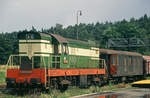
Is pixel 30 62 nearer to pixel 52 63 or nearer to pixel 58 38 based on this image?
pixel 52 63

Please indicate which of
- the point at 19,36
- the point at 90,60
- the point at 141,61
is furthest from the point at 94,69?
the point at 141,61

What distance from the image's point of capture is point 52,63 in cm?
1727

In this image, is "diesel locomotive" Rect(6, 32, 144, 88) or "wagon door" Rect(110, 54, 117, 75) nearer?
"diesel locomotive" Rect(6, 32, 144, 88)

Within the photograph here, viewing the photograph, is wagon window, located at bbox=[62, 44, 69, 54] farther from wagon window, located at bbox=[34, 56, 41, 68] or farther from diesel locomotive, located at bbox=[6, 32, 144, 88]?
wagon window, located at bbox=[34, 56, 41, 68]

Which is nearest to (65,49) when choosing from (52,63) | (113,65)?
(52,63)

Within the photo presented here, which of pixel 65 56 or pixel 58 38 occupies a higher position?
pixel 58 38

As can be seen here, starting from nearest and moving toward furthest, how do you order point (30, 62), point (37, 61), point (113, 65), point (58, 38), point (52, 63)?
point (30, 62) → point (37, 61) → point (52, 63) → point (58, 38) → point (113, 65)

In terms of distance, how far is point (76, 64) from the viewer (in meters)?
19.9

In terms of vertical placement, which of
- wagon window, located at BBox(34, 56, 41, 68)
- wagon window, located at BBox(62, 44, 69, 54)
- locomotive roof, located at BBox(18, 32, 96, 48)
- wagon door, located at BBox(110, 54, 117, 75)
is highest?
locomotive roof, located at BBox(18, 32, 96, 48)

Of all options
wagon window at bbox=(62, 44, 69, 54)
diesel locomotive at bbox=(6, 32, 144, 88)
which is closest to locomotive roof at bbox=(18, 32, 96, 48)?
diesel locomotive at bbox=(6, 32, 144, 88)

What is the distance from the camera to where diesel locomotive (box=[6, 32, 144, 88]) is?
15.7 metres

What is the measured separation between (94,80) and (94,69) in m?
0.99

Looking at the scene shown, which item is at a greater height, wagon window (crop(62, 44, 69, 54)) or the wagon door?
wagon window (crop(62, 44, 69, 54))

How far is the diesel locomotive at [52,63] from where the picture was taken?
15.7 metres
